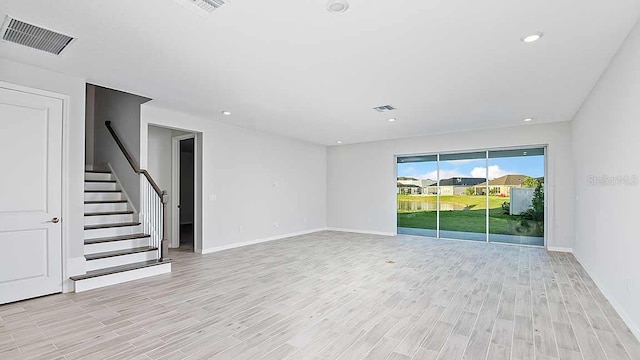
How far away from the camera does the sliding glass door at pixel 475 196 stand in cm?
698

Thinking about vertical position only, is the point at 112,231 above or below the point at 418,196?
below

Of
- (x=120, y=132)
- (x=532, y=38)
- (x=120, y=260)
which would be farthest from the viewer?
(x=120, y=132)

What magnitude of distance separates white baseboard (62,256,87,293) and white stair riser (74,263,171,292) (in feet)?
0.36

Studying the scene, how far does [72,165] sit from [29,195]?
555 mm

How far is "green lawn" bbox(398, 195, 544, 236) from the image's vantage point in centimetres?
718

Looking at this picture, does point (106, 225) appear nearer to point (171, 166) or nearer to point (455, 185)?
point (171, 166)

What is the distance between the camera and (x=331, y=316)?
315 centimetres

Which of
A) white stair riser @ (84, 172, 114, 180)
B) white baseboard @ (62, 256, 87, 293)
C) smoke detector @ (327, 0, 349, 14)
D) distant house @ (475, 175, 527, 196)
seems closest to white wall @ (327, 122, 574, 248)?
distant house @ (475, 175, 527, 196)

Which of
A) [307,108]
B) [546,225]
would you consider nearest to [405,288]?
[307,108]

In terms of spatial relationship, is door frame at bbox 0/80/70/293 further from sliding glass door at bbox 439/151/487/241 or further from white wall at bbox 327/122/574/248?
sliding glass door at bbox 439/151/487/241

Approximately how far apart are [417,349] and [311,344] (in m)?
0.89

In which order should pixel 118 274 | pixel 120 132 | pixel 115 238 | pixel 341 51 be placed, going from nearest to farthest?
1. pixel 341 51
2. pixel 118 274
3. pixel 115 238
4. pixel 120 132

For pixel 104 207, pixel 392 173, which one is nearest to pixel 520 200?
pixel 392 173

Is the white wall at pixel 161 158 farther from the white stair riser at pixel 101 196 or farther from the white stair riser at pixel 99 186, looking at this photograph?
the white stair riser at pixel 101 196
